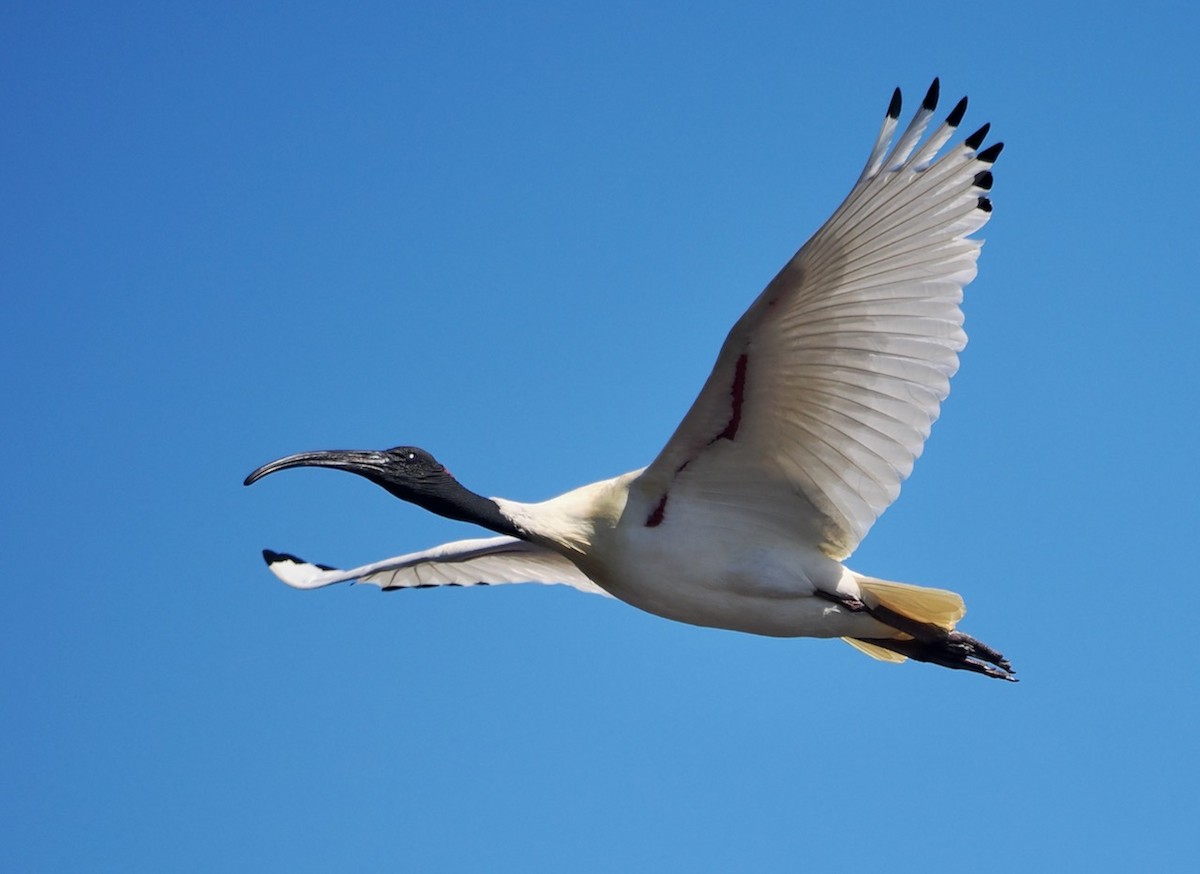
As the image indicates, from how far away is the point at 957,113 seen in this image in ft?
24.0

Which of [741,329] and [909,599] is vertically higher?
[741,329]

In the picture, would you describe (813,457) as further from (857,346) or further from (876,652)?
(876,652)

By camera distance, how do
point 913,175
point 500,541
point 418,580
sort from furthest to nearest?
point 418,580
point 500,541
point 913,175

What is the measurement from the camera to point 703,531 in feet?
25.9

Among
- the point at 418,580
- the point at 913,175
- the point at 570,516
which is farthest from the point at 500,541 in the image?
the point at 913,175

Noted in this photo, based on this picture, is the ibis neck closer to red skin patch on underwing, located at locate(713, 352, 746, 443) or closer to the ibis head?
the ibis head

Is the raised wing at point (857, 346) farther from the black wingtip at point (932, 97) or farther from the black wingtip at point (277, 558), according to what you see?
the black wingtip at point (277, 558)

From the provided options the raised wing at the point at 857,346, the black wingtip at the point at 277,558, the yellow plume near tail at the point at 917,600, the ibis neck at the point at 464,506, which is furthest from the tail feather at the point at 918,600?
the black wingtip at the point at 277,558

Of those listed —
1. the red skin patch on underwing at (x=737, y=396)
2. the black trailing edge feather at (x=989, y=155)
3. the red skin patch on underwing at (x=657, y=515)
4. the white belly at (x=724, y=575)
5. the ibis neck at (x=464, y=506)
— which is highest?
the black trailing edge feather at (x=989, y=155)

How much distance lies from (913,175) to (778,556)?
202 centimetres

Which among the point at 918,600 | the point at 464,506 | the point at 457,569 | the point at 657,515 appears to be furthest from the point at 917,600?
the point at 457,569

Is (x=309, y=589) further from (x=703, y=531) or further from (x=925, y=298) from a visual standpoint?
(x=925, y=298)

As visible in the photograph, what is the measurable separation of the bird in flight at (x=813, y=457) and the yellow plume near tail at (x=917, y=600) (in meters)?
0.01

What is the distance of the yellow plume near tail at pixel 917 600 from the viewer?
8109mm
